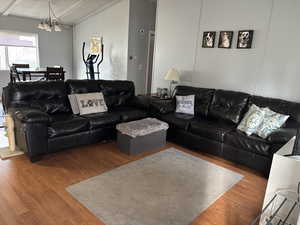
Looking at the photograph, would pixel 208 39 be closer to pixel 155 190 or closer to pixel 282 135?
pixel 282 135

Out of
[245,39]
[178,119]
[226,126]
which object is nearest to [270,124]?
[226,126]

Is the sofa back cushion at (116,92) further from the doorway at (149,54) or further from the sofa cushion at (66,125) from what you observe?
the doorway at (149,54)

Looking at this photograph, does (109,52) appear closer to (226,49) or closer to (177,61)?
(177,61)

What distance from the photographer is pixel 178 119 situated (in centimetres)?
361

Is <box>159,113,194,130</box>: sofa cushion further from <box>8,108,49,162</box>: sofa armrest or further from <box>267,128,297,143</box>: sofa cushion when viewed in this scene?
<box>8,108,49,162</box>: sofa armrest

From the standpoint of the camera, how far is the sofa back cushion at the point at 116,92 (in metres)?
3.97

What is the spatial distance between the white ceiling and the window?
25.7 inches

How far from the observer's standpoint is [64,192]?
2230 millimetres

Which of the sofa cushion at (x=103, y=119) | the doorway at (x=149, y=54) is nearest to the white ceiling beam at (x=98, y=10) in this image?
the doorway at (x=149, y=54)

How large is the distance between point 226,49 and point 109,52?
3723mm

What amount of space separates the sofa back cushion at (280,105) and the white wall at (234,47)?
26 cm

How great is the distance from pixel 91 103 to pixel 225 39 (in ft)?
8.46

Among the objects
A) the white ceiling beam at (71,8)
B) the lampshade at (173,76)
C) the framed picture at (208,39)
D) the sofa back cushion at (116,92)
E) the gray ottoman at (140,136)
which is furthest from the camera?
the white ceiling beam at (71,8)

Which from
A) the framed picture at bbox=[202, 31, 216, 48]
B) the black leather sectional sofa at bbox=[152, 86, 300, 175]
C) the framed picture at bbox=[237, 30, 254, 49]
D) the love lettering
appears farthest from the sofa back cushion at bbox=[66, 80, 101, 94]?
the framed picture at bbox=[237, 30, 254, 49]
